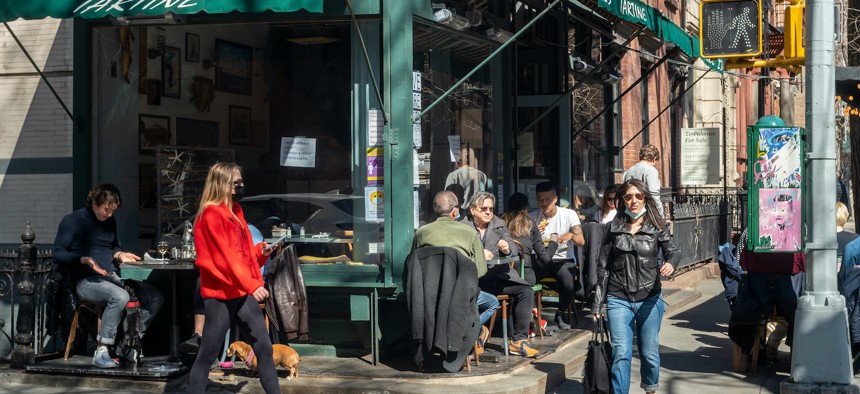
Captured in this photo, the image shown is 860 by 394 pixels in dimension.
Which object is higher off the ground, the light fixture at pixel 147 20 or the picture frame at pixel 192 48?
the light fixture at pixel 147 20

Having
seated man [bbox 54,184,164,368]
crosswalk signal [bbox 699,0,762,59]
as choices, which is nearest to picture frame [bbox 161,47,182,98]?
seated man [bbox 54,184,164,368]

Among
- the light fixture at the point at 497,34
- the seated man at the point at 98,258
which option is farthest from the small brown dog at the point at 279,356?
the light fixture at the point at 497,34


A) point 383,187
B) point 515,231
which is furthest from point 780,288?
point 383,187

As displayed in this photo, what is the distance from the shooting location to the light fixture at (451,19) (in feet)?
32.6

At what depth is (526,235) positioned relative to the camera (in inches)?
420

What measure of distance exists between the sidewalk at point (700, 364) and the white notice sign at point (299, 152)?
9.44ft

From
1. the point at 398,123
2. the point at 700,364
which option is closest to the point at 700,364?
the point at 700,364

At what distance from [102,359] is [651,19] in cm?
671

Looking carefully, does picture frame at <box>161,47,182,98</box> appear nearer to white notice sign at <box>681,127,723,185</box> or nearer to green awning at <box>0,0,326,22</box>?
green awning at <box>0,0,326,22</box>

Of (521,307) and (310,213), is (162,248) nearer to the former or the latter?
(310,213)

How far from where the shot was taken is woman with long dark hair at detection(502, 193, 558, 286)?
10.6 metres

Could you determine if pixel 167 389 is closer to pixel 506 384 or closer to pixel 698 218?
pixel 506 384

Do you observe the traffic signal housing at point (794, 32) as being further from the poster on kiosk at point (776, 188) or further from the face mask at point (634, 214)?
the face mask at point (634, 214)

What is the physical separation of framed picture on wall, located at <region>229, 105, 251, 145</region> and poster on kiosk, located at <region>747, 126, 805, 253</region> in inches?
169
